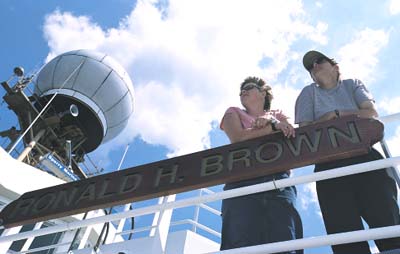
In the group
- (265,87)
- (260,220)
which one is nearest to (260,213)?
(260,220)

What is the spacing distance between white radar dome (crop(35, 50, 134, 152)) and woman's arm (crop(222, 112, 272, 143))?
14.6m

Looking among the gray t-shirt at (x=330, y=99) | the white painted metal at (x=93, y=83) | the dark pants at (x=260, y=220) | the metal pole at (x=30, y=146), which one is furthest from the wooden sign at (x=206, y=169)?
the white painted metal at (x=93, y=83)

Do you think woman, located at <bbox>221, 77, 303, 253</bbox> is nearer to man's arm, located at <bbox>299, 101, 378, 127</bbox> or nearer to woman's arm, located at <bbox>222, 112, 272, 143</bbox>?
woman's arm, located at <bbox>222, 112, 272, 143</bbox>

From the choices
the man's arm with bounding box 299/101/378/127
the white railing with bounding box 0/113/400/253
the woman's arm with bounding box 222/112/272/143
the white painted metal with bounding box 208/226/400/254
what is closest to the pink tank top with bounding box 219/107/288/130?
the woman's arm with bounding box 222/112/272/143

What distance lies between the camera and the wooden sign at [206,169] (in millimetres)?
1893

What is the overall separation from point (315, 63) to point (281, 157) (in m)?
1.12

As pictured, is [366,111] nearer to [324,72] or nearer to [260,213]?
[324,72]

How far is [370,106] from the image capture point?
94.9 inches

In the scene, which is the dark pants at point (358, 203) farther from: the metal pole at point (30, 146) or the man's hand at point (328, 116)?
the metal pole at point (30, 146)

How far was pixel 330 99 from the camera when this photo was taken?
2.59 m

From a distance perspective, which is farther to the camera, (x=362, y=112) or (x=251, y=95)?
(x=251, y=95)

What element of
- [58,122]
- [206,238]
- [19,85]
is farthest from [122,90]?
[206,238]

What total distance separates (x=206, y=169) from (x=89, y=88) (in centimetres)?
1520

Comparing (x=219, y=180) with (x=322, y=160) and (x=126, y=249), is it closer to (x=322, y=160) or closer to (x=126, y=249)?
(x=322, y=160)
